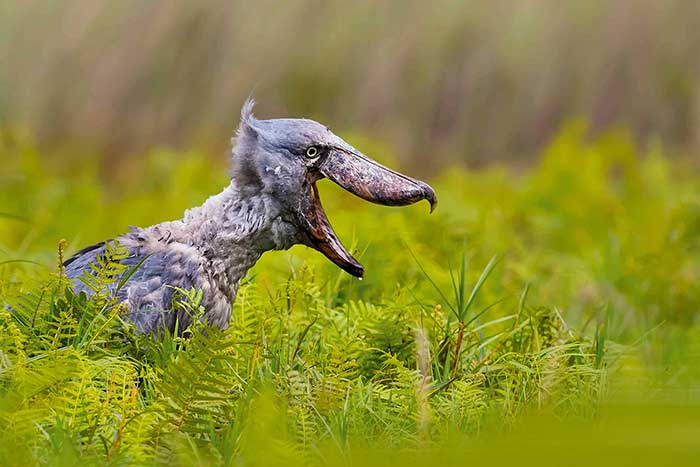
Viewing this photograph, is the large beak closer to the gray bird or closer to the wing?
the gray bird

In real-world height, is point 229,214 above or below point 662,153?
below

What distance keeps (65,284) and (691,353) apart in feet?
5.82

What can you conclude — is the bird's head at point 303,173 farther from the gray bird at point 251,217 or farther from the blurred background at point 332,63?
the blurred background at point 332,63

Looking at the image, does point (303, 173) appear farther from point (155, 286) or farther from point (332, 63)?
point (332, 63)

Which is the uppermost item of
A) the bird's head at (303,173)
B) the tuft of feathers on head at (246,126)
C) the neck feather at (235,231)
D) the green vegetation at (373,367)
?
the tuft of feathers on head at (246,126)

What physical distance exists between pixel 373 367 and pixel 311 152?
20.3 inches

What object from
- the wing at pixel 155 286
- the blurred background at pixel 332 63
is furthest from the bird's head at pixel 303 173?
the blurred background at pixel 332 63

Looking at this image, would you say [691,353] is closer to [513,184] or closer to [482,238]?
[482,238]

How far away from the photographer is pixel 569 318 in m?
4.05

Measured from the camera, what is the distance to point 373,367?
2.83 metres

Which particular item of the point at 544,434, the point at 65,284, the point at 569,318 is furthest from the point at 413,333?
the point at 544,434

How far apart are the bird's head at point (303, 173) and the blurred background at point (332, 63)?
4.17 m

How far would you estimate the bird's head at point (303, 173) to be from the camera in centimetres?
265

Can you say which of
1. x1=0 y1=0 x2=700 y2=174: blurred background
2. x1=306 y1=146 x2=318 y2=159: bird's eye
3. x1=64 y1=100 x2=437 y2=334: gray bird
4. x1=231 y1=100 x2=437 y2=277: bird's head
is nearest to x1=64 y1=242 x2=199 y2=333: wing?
x1=64 y1=100 x2=437 y2=334: gray bird
